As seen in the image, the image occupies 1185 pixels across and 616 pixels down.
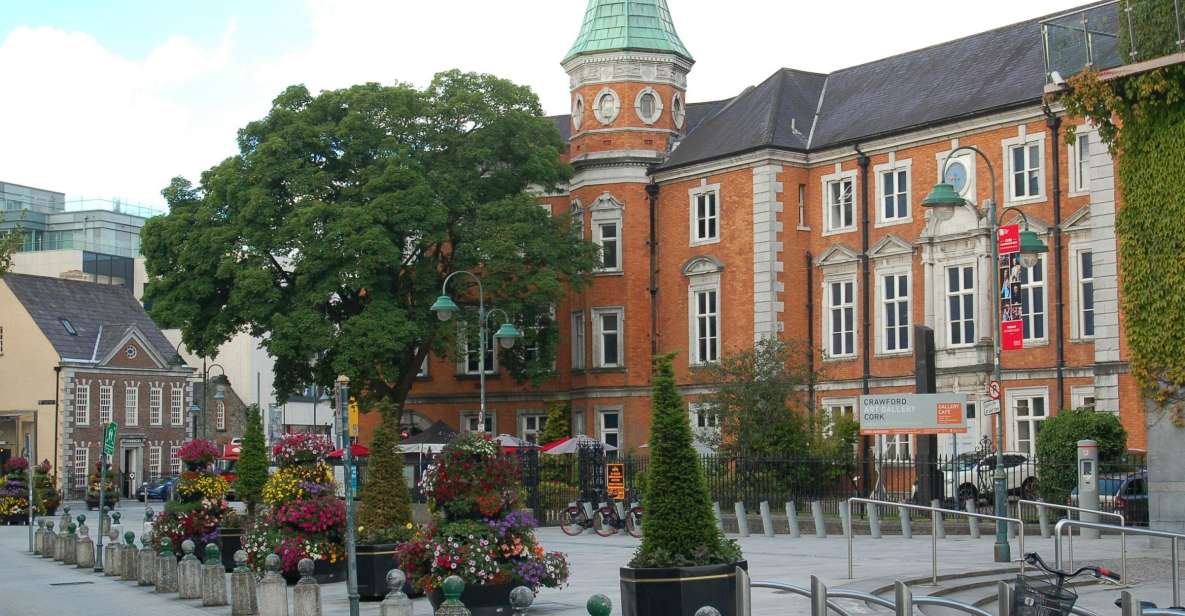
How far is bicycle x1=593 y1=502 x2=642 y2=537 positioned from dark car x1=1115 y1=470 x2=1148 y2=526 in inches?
433

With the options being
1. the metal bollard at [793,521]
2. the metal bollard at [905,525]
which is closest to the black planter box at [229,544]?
the metal bollard at [793,521]

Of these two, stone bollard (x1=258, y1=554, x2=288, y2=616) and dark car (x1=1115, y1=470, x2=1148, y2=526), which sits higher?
dark car (x1=1115, y1=470, x2=1148, y2=526)

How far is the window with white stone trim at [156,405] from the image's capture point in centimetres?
7338

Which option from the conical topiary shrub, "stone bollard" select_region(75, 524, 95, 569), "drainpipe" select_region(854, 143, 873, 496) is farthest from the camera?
"drainpipe" select_region(854, 143, 873, 496)

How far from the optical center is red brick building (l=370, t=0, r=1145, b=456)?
41.2 meters

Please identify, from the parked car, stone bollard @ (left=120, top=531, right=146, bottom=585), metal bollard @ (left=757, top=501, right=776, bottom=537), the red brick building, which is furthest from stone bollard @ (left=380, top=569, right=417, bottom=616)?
the red brick building

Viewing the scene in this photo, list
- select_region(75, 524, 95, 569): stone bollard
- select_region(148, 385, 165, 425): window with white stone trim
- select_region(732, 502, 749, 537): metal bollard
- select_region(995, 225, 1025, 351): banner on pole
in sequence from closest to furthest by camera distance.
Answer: select_region(995, 225, 1025, 351): banner on pole
select_region(75, 524, 95, 569): stone bollard
select_region(732, 502, 749, 537): metal bollard
select_region(148, 385, 165, 425): window with white stone trim

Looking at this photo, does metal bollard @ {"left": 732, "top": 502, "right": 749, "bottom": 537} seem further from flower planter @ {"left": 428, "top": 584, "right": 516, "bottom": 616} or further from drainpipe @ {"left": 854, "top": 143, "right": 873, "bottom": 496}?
flower planter @ {"left": 428, "top": 584, "right": 516, "bottom": 616}

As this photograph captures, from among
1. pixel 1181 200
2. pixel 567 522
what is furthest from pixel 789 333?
pixel 1181 200

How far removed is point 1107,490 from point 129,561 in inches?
776

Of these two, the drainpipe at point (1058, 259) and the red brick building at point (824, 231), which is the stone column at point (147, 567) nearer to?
the red brick building at point (824, 231)

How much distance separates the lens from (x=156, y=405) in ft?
242

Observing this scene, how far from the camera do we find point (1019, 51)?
4434 cm

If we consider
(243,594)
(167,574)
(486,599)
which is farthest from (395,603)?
(167,574)
